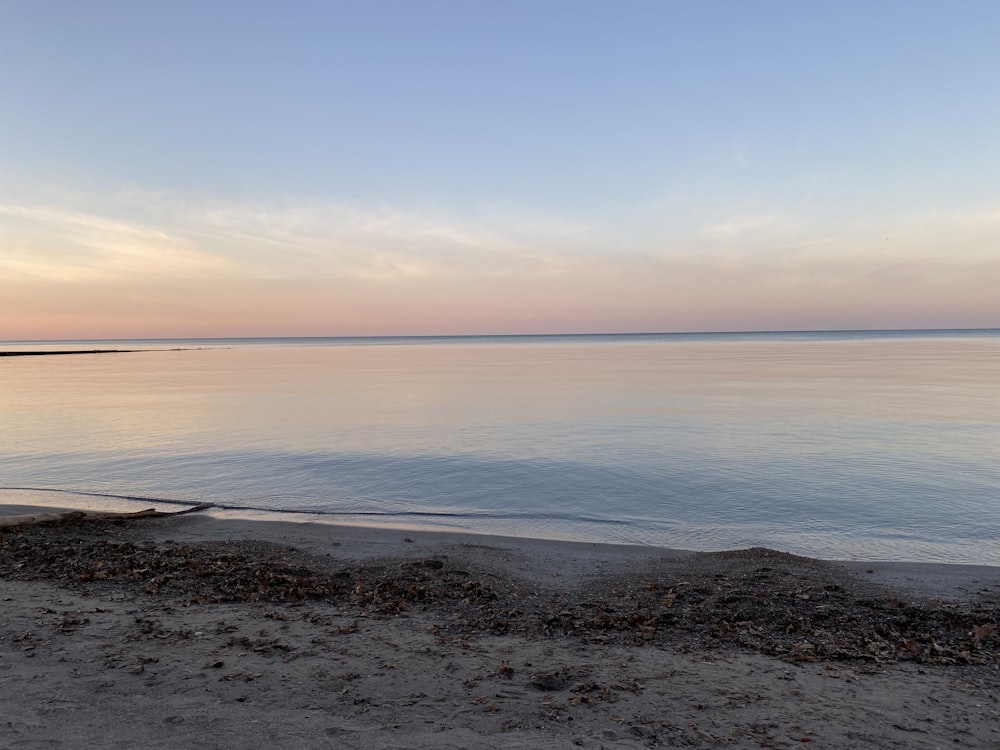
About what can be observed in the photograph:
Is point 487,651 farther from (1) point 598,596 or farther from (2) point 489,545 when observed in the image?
(2) point 489,545

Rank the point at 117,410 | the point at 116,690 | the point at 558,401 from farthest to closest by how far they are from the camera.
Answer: the point at 558,401
the point at 117,410
the point at 116,690

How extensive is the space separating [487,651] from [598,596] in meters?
2.11

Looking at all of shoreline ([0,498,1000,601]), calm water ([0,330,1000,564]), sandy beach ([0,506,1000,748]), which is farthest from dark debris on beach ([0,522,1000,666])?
calm water ([0,330,1000,564])

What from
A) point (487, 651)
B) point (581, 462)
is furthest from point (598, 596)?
point (581, 462)

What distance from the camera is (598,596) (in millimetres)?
7766

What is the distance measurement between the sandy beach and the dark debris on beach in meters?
0.04

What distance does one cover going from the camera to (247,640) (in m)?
6.26

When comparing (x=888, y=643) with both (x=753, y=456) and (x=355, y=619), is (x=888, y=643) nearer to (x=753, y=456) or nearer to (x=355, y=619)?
(x=355, y=619)

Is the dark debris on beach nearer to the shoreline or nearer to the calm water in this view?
the shoreline

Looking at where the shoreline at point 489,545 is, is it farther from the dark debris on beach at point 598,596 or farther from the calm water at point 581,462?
the calm water at point 581,462

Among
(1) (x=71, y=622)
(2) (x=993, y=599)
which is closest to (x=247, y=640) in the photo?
(1) (x=71, y=622)

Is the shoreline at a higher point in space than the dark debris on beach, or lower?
lower

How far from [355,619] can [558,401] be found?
2677 cm

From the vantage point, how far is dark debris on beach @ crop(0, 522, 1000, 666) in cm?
626
